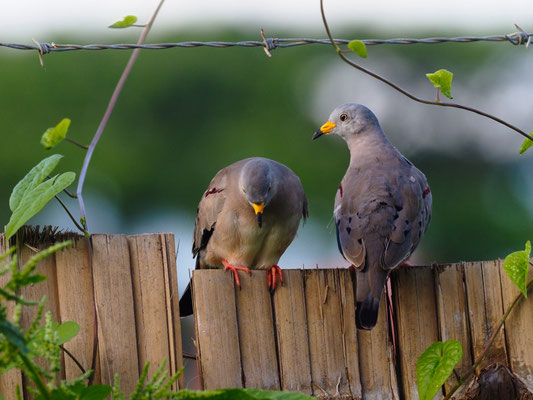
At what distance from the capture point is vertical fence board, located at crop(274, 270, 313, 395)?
2662 millimetres

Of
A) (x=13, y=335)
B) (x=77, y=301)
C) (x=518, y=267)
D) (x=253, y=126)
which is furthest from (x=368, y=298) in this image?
(x=253, y=126)

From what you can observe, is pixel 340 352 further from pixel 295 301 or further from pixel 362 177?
pixel 362 177

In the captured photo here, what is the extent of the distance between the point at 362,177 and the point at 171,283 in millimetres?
1235

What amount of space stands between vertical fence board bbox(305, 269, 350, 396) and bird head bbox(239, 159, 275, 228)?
3.24 ft

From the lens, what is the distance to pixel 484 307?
112 inches

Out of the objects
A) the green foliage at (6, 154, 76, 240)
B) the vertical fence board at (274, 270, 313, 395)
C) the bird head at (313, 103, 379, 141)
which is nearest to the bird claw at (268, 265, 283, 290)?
the vertical fence board at (274, 270, 313, 395)

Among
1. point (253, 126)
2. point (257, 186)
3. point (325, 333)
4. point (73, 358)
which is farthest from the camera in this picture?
point (253, 126)

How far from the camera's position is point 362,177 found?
3520 mm

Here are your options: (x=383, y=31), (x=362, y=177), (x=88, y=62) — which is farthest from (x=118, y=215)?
(x=362, y=177)

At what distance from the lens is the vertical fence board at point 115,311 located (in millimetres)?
2482

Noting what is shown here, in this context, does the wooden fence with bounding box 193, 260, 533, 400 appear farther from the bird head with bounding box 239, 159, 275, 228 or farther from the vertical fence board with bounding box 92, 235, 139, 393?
the bird head with bounding box 239, 159, 275, 228

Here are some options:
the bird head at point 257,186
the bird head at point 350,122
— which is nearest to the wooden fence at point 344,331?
the bird head at point 257,186

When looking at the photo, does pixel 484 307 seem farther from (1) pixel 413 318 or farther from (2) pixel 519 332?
(1) pixel 413 318

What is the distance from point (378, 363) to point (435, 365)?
0.68ft
